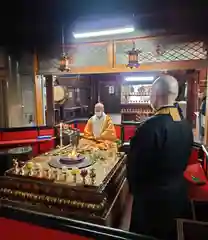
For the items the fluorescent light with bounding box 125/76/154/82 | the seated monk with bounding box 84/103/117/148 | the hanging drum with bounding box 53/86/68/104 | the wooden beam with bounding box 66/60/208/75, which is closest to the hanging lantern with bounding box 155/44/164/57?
the wooden beam with bounding box 66/60/208/75

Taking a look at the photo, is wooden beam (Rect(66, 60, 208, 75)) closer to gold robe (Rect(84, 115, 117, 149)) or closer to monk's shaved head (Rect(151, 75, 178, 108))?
gold robe (Rect(84, 115, 117, 149))

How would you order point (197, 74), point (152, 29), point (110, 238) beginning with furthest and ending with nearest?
point (197, 74), point (152, 29), point (110, 238)

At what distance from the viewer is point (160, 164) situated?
1.69 m

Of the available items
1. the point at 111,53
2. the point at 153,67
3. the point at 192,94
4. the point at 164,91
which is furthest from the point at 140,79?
the point at 164,91

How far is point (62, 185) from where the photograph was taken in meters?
2.51

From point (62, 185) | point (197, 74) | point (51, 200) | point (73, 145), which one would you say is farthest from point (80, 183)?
point (197, 74)

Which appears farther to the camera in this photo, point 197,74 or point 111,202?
point 197,74

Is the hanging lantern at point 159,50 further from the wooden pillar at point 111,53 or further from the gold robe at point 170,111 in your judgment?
the gold robe at point 170,111

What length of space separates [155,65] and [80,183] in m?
3.13

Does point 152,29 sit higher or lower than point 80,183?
higher

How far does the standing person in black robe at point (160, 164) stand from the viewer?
165 cm

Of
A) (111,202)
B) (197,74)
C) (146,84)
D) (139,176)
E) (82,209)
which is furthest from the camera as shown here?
(146,84)

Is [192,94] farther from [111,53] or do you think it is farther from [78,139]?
[78,139]

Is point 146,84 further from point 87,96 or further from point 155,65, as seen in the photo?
point 155,65
